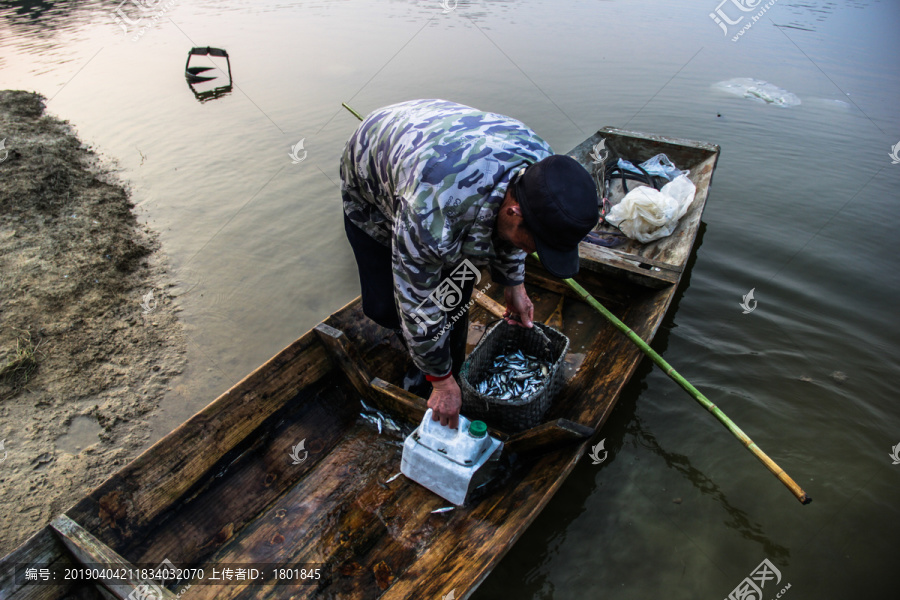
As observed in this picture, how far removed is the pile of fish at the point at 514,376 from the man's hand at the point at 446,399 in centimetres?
68

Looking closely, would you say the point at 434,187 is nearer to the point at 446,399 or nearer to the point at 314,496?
the point at 446,399

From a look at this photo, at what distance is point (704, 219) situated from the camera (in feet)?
22.2

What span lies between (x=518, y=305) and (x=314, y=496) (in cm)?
199

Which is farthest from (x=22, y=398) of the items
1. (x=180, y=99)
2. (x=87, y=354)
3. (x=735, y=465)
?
(x=180, y=99)

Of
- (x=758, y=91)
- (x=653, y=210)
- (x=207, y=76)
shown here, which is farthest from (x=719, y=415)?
(x=207, y=76)

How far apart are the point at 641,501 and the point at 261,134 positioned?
9.52 meters

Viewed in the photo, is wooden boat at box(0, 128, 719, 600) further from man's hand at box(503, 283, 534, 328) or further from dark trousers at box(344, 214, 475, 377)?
man's hand at box(503, 283, 534, 328)

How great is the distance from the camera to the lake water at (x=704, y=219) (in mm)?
3428

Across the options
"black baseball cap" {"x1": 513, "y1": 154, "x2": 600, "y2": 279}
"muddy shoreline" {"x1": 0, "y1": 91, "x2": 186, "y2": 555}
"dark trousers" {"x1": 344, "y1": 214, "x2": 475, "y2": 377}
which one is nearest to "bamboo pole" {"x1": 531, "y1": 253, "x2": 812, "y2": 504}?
"dark trousers" {"x1": 344, "y1": 214, "x2": 475, "y2": 377}

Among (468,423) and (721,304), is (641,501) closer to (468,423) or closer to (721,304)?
(468,423)

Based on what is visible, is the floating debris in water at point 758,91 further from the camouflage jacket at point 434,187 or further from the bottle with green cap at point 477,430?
the bottle with green cap at point 477,430

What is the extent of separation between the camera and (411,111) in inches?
101

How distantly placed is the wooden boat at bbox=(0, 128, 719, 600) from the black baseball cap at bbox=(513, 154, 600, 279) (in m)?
1.33

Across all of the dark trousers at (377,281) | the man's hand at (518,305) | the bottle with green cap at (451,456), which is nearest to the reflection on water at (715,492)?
the man's hand at (518,305)
